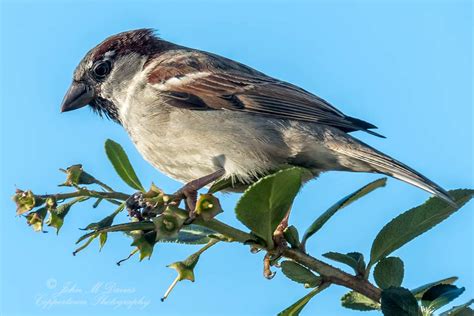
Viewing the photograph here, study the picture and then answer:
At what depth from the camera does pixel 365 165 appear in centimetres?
429

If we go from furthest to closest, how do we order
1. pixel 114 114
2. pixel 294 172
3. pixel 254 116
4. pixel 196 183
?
pixel 114 114, pixel 254 116, pixel 196 183, pixel 294 172

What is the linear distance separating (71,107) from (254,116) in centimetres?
170

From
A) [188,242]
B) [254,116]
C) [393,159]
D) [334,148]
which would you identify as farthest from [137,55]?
[188,242]

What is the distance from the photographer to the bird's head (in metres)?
5.52

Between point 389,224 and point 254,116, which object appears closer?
point 389,224

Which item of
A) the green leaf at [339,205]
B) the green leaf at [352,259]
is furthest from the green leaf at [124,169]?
the green leaf at [352,259]

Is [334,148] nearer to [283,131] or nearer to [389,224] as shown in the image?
[283,131]

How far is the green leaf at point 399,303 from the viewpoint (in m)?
1.96

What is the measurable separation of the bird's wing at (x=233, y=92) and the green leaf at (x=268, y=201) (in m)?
2.11

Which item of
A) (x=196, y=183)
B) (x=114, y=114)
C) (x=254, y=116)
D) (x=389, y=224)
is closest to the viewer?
(x=389, y=224)

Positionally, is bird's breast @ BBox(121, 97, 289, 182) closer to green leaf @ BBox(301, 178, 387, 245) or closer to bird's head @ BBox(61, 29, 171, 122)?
bird's head @ BBox(61, 29, 171, 122)

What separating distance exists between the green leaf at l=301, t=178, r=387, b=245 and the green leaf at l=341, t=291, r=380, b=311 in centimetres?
25

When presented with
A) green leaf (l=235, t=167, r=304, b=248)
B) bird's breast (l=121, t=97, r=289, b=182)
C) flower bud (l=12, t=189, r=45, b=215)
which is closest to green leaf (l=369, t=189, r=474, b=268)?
green leaf (l=235, t=167, r=304, b=248)

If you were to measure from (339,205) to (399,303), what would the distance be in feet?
2.23
